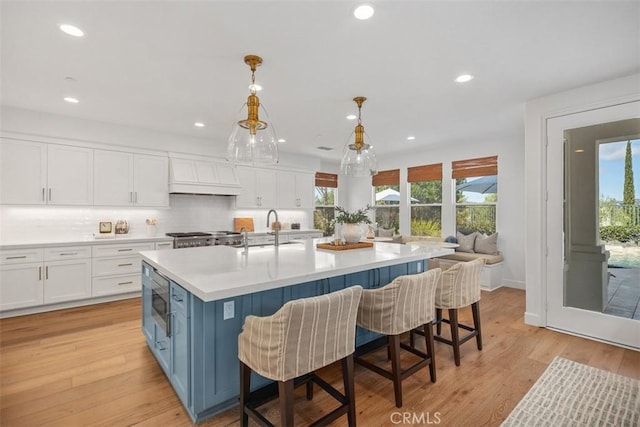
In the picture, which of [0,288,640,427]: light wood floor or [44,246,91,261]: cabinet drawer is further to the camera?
[44,246,91,261]: cabinet drawer

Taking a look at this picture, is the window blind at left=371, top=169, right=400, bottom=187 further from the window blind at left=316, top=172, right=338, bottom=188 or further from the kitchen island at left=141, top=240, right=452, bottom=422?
the kitchen island at left=141, top=240, right=452, bottom=422

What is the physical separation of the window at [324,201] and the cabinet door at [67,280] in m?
4.82

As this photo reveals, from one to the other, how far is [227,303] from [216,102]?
8.94 feet

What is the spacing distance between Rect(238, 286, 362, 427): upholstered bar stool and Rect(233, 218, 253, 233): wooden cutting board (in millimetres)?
4495

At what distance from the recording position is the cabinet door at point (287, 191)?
21.8 ft

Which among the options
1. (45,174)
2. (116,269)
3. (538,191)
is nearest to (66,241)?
(116,269)

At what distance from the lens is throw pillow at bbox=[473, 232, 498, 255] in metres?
5.55

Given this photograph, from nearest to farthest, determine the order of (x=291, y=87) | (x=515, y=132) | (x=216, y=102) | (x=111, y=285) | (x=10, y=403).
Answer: (x=10, y=403) < (x=291, y=87) < (x=216, y=102) < (x=111, y=285) < (x=515, y=132)

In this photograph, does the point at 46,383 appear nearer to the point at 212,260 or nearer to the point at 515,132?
the point at 212,260

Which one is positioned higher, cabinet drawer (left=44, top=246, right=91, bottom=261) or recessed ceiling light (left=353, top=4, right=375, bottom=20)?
recessed ceiling light (left=353, top=4, right=375, bottom=20)

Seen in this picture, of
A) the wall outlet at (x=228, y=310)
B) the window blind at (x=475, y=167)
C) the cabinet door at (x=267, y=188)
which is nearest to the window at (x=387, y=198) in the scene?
the window blind at (x=475, y=167)

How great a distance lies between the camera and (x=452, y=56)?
2.64m

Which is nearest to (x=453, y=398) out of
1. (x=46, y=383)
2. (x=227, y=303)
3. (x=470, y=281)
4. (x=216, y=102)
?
(x=470, y=281)

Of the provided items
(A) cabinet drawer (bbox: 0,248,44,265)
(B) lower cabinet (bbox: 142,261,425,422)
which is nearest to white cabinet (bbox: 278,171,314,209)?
(A) cabinet drawer (bbox: 0,248,44,265)
